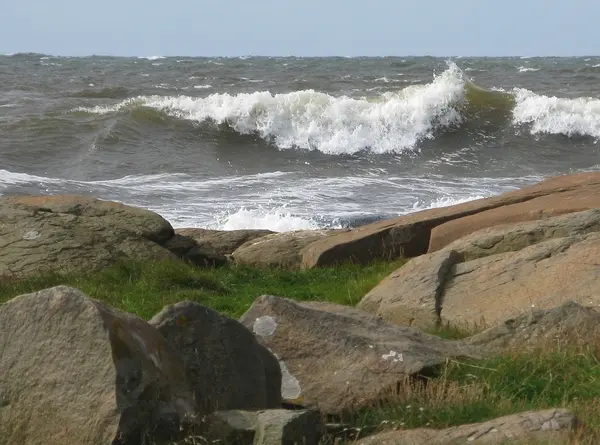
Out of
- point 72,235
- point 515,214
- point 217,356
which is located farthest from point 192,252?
point 217,356

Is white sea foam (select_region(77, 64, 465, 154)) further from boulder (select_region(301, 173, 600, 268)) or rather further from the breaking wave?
boulder (select_region(301, 173, 600, 268))

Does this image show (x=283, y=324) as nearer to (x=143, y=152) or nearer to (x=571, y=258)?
(x=571, y=258)

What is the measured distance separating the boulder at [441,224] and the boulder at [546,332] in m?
3.70

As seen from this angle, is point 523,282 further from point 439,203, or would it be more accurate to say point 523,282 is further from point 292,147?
point 292,147

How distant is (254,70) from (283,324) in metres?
41.3

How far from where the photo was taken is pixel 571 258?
733cm

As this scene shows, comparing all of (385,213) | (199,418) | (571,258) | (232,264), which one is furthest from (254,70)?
(199,418)

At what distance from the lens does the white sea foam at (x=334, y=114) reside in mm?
24828

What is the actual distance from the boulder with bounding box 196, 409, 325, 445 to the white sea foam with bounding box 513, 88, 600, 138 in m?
22.9

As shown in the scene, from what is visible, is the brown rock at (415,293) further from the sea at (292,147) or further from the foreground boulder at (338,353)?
the sea at (292,147)

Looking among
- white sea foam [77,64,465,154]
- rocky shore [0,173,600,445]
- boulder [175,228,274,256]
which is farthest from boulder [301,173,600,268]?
white sea foam [77,64,465,154]

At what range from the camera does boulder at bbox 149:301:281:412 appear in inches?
179

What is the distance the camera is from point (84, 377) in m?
4.14

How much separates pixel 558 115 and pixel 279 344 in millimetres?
23004
